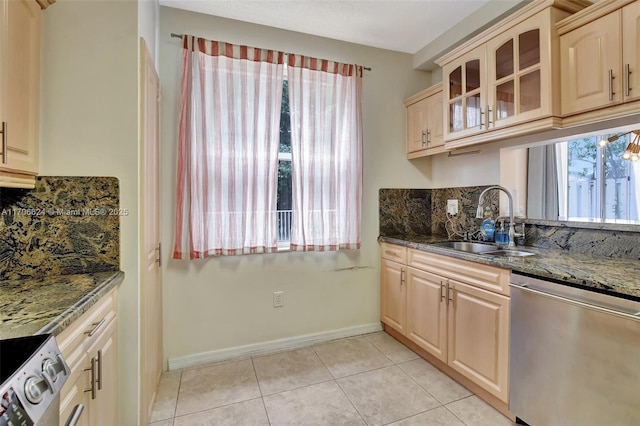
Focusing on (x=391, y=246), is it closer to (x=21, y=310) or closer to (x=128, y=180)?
(x=128, y=180)

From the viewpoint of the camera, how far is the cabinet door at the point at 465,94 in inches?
82.2

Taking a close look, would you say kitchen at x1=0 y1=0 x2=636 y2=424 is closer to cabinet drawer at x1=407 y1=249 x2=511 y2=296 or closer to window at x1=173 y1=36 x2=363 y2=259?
window at x1=173 y1=36 x2=363 y2=259

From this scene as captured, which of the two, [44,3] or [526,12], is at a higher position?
[526,12]

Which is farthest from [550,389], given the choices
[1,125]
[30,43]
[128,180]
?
[30,43]

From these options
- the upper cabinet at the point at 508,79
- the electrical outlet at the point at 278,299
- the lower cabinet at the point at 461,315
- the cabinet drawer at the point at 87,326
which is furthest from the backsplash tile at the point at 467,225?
the cabinet drawer at the point at 87,326

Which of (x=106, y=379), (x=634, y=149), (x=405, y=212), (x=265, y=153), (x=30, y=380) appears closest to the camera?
(x=30, y=380)

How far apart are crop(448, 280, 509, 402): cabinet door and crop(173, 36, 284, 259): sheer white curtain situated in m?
1.40

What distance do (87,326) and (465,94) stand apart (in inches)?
100

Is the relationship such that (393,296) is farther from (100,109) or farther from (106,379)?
(100,109)

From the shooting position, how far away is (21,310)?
984mm

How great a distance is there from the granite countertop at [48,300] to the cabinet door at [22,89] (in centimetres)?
47

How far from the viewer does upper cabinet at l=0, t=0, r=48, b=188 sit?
1094 millimetres

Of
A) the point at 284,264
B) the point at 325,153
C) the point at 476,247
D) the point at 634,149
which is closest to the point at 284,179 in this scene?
the point at 325,153

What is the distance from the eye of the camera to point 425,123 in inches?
107
